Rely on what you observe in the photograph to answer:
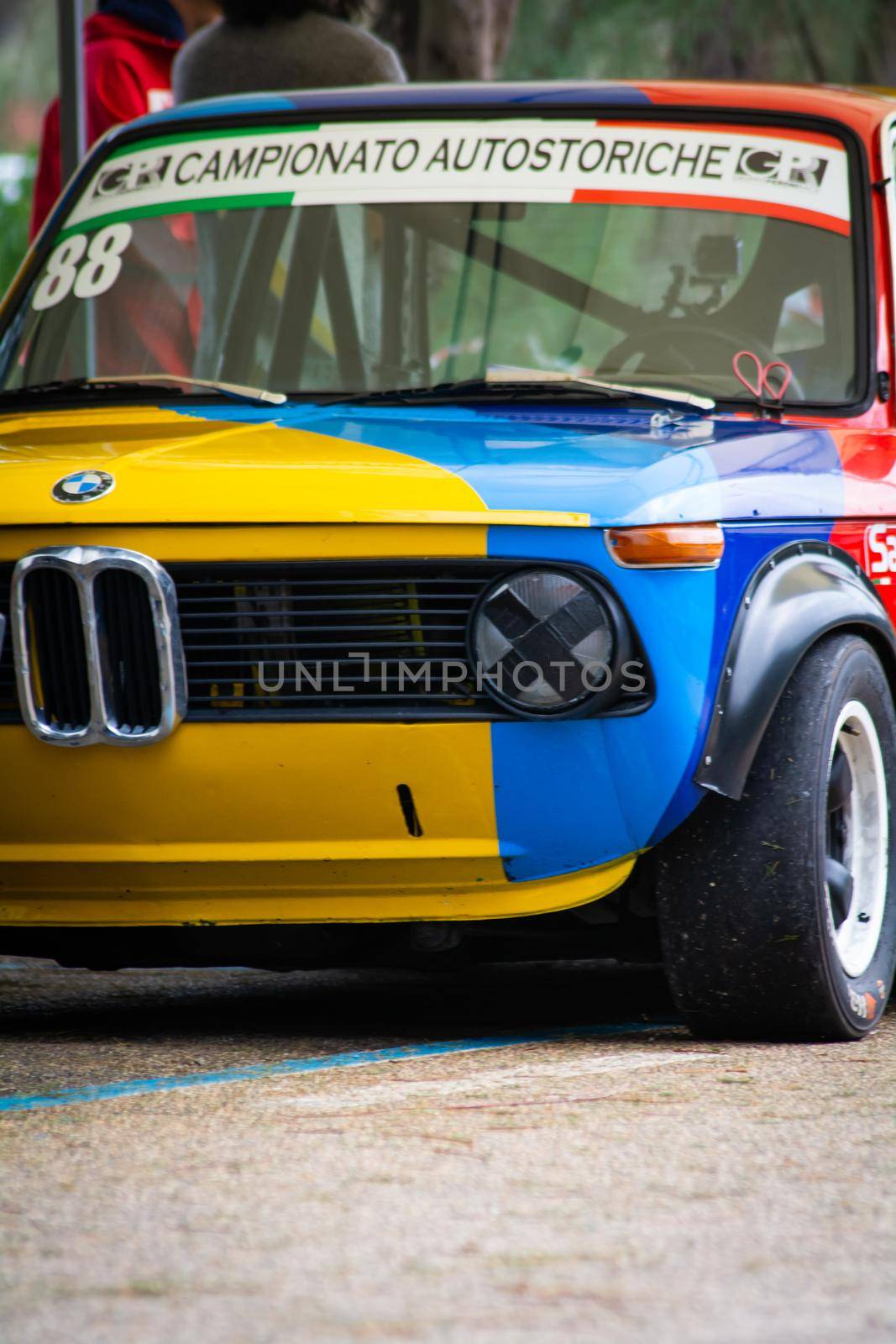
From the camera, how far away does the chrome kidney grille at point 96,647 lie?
12.7 feet

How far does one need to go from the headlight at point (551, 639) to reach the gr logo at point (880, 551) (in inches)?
30.4

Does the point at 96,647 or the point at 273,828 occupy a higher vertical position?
the point at 96,647

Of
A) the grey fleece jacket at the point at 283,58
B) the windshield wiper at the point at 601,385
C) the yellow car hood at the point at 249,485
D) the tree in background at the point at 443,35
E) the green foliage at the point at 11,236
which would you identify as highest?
the green foliage at the point at 11,236

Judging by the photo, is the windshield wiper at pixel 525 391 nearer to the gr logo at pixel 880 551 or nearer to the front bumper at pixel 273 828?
the gr logo at pixel 880 551

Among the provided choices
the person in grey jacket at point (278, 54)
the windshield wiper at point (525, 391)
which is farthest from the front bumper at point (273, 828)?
the person in grey jacket at point (278, 54)

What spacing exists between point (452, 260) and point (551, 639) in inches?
75.9

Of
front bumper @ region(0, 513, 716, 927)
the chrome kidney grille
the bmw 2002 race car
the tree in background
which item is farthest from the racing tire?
the tree in background

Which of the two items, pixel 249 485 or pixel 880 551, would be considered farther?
pixel 880 551

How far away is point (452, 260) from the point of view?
17.9 ft

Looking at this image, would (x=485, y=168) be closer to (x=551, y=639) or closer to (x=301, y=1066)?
(x=551, y=639)

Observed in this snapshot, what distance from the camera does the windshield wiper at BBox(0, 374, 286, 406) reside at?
187 inches

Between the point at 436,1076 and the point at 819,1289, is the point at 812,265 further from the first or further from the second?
the point at 819,1289

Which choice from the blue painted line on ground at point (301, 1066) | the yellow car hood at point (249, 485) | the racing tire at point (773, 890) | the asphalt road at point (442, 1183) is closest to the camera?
the asphalt road at point (442, 1183)

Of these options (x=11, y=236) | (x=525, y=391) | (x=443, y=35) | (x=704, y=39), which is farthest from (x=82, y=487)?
(x=11, y=236)
